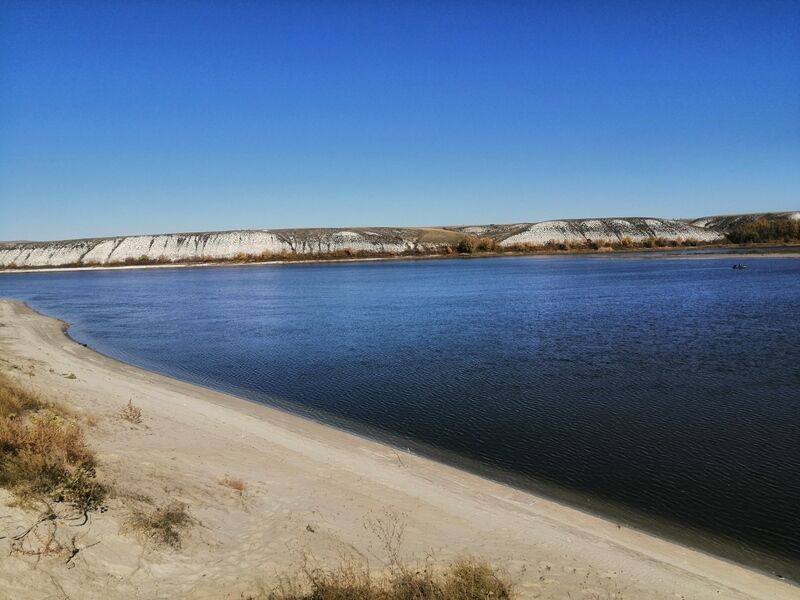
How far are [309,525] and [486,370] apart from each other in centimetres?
960

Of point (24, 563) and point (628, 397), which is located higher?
point (24, 563)

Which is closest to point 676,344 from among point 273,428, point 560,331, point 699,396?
point 560,331

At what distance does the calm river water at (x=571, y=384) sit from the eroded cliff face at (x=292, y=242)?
3037 inches

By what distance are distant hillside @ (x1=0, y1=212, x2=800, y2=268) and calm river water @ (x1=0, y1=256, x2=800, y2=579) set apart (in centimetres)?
7657

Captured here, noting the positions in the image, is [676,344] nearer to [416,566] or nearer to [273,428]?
[273,428]

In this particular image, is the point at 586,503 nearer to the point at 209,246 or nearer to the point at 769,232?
the point at 769,232

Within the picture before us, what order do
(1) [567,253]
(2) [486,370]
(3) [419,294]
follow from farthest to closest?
1. (1) [567,253]
2. (3) [419,294]
3. (2) [486,370]

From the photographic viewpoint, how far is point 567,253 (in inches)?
4151

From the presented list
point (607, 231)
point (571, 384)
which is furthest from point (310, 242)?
point (571, 384)

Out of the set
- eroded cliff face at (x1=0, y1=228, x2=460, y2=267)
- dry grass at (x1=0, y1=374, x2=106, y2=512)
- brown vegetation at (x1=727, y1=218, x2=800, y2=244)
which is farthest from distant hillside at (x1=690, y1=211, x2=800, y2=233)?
dry grass at (x1=0, y1=374, x2=106, y2=512)

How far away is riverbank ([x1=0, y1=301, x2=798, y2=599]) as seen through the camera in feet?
16.5

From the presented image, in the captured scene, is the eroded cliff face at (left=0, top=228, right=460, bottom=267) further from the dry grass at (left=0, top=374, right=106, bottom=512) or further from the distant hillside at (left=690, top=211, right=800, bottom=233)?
the dry grass at (left=0, top=374, right=106, bottom=512)

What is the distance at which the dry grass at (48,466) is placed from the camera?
553cm

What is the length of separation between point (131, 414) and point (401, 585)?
692 cm
